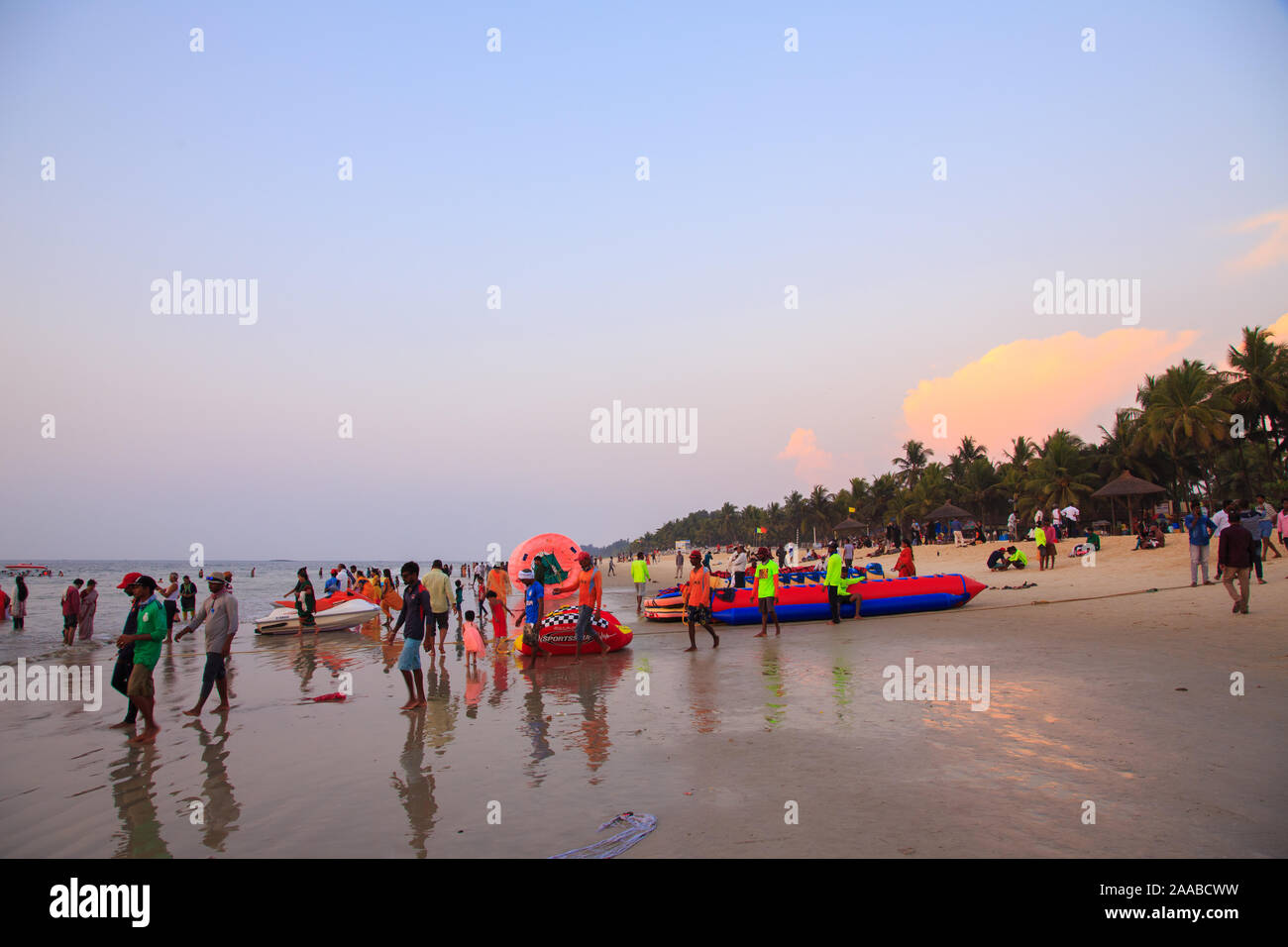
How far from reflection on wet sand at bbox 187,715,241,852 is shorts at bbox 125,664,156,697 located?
80 centimetres

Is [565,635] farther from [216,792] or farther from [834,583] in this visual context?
[216,792]

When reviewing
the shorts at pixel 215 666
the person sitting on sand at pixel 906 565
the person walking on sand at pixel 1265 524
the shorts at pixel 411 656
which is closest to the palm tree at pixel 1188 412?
the person walking on sand at pixel 1265 524

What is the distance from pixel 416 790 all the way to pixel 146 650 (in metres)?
5.01

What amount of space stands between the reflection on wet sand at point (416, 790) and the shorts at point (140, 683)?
3.45 m

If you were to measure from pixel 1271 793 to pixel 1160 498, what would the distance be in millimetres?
64821

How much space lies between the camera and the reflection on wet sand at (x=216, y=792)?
5.14 m

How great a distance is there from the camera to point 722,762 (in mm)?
6281

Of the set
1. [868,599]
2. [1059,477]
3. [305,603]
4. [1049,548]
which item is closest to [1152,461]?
[1059,477]

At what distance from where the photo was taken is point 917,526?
6019 cm

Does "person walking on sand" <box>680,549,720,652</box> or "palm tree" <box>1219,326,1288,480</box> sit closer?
"person walking on sand" <box>680,549,720,652</box>

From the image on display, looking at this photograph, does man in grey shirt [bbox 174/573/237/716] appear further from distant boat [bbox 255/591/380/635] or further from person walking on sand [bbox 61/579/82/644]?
person walking on sand [bbox 61/579/82/644]

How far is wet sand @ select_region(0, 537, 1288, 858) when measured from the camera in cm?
464

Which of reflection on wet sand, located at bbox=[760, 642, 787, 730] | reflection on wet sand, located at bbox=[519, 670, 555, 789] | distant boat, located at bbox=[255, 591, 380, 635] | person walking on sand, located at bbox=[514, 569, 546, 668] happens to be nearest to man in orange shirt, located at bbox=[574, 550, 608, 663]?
person walking on sand, located at bbox=[514, 569, 546, 668]

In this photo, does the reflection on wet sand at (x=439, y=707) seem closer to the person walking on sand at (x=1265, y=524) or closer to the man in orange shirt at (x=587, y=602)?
the man in orange shirt at (x=587, y=602)
